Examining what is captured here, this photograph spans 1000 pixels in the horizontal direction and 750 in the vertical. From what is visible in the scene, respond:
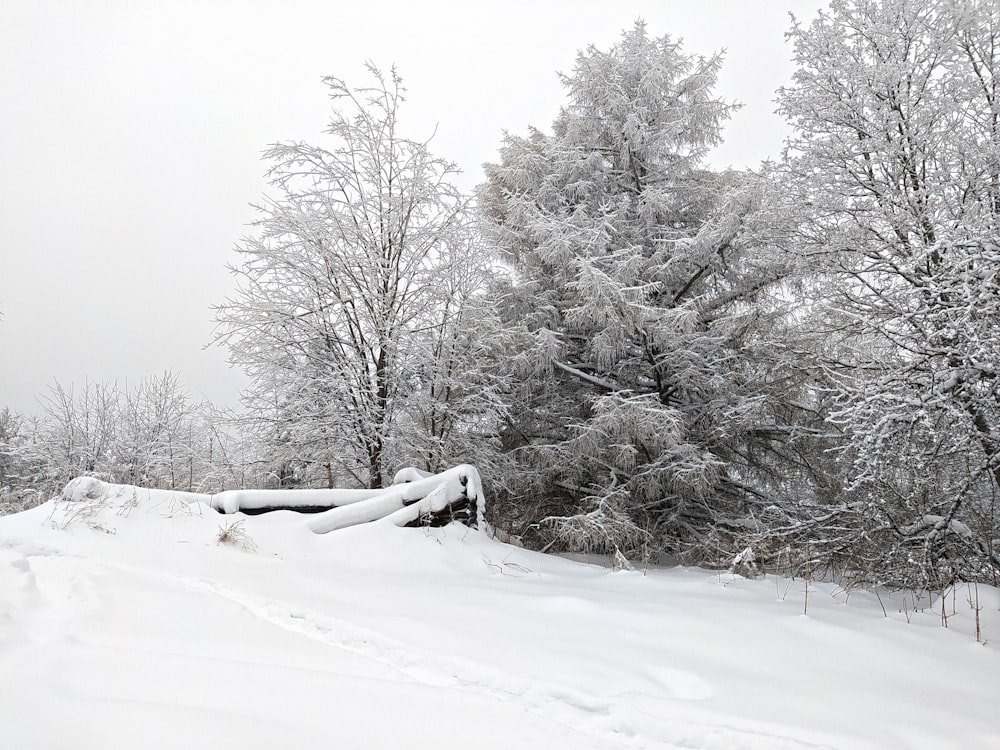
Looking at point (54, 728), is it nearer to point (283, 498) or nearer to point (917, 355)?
point (283, 498)

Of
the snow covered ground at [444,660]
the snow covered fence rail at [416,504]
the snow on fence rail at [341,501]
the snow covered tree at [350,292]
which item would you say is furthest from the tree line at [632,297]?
the snow covered ground at [444,660]

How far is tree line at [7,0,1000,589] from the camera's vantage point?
6691 mm

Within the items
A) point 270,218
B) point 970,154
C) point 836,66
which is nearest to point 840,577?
point 970,154

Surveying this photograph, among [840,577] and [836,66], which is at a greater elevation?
[836,66]

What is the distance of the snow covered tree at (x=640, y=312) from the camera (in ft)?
28.3

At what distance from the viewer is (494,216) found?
1170 cm

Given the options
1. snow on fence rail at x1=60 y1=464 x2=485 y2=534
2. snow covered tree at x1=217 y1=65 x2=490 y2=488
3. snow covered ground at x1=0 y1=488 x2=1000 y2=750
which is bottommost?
snow covered ground at x1=0 y1=488 x2=1000 y2=750

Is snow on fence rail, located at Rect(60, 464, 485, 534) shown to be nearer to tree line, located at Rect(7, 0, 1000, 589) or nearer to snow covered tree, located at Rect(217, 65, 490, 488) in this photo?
tree line, located at Rect(7, 0, 1000, 589)

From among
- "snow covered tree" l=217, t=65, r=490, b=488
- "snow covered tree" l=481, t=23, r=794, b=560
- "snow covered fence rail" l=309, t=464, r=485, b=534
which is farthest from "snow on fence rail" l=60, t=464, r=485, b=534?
"snow covered tree" l=217, t=65, r=490, b=488

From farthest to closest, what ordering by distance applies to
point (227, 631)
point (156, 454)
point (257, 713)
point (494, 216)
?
point (156, 454) → point (494, 216) → point (227, 631) → point (257, 713)

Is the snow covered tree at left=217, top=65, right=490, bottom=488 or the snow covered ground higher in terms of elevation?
the snow covered tree at left=217, top=65, right=490, bottom=488

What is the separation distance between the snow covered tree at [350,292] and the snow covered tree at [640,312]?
61.3 inches

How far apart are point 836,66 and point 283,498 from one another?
28.7 ft

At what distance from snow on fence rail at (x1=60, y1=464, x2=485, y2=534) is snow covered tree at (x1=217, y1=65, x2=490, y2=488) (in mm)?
2554
